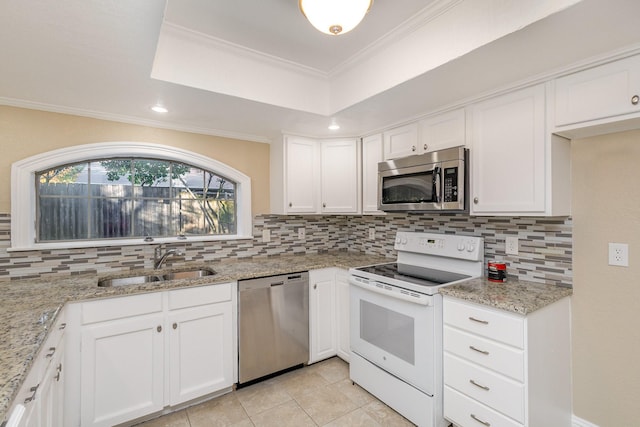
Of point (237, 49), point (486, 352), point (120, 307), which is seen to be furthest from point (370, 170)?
point (120, 307)

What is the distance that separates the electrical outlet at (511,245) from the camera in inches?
82.7

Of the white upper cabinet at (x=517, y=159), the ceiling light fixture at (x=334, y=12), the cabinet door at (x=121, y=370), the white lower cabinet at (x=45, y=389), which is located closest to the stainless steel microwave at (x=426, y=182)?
the white upper cabinet at (x=517, y=159)

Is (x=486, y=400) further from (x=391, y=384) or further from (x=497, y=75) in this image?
A: (x=497, y=75)

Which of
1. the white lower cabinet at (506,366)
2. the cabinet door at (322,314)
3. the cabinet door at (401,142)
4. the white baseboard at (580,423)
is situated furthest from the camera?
the cabinet door at (322,314)

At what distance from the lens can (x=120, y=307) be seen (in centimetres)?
190

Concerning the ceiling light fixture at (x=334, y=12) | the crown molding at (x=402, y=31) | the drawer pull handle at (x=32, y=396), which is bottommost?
the drawer pull handle at (x=32, y=396)

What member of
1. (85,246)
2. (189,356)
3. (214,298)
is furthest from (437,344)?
(85,246)

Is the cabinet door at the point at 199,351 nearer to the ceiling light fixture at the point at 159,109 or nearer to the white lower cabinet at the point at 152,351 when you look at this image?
the white lower cabinet at the point at 152,351

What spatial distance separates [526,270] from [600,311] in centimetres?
42

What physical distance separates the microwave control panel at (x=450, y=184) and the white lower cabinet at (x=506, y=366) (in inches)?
27.0

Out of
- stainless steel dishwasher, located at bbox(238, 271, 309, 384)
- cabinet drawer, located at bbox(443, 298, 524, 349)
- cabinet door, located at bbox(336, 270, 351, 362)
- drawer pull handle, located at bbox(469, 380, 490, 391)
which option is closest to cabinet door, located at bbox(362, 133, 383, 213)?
cabinet door, located at bbox(336, 270, 351, 362)

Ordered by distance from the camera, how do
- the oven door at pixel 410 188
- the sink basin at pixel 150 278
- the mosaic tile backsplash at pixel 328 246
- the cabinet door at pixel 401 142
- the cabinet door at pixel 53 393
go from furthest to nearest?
the cabinet door at pixel 401 142 < the sink basin at pixel 150 278 < the oven door at pixel 410 188 < the mosaic tile backsplash at pixel 328 246 < the cabinet door at pixel 53 393

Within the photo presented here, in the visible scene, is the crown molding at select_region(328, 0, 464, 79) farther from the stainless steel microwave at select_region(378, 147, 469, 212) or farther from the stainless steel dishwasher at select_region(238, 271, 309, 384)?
the stainless steel dishwasher at select_region(238, 271, 309, 384)

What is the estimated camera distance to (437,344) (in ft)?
6.15
